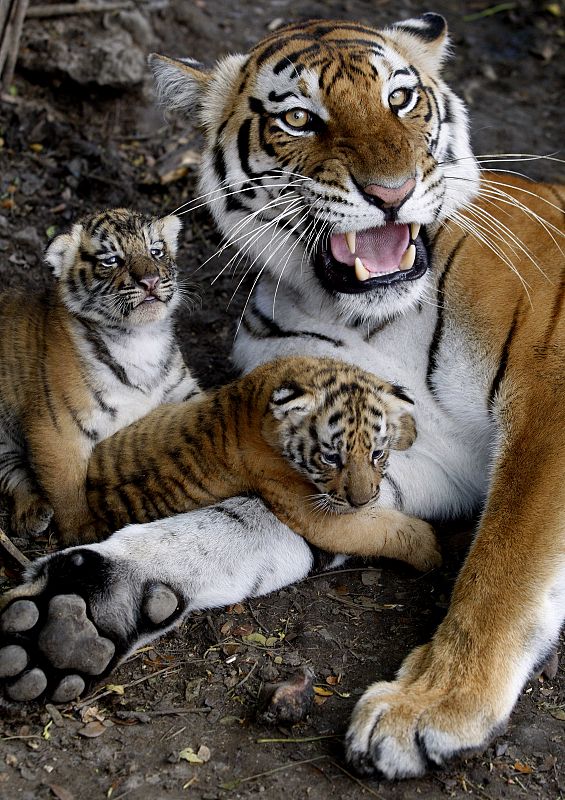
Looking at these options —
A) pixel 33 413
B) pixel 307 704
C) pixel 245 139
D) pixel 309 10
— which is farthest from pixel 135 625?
pixel 309 10

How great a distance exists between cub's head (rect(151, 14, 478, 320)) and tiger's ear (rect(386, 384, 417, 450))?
0.25 meters

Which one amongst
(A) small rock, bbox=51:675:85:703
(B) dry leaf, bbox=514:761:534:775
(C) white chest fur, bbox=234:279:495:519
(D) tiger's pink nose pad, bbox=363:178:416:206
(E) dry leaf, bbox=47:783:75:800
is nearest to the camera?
(E) dry leaf, bbox=47:783:75:800

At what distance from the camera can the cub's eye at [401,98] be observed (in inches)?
112

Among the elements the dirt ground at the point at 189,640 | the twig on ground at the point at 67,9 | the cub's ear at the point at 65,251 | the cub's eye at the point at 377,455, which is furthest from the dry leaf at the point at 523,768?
the twig on ground at the point at 67,9

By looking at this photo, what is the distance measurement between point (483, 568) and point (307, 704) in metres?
0.51

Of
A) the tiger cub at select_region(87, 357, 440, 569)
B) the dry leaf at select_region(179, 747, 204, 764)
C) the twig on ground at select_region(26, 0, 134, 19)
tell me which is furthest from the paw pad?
the twig on ground at select_region(26, 0, 134, 19)

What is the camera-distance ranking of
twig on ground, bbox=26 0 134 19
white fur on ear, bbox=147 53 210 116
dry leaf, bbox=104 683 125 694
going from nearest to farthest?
dry leaf, bbox=104 683 125 694
white fur on ear, bbox=147 53 210 116
twig on ground, bbox=26 0 134 19

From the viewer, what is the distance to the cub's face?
2621 millimetres

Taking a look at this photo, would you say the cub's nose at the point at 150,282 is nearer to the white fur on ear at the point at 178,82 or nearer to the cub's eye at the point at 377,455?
the white fur on ear at the point at 178,82

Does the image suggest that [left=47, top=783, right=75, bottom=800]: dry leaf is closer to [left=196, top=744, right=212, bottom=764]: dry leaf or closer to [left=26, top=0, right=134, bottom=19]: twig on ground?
[left=196, top=744, right=212, bottom=764]: dry leaf

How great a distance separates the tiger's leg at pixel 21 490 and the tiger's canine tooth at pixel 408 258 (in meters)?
1.20

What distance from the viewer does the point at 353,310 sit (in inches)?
115

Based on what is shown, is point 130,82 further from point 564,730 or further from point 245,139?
point 564,730

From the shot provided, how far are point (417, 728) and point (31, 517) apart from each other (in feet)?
4.36
